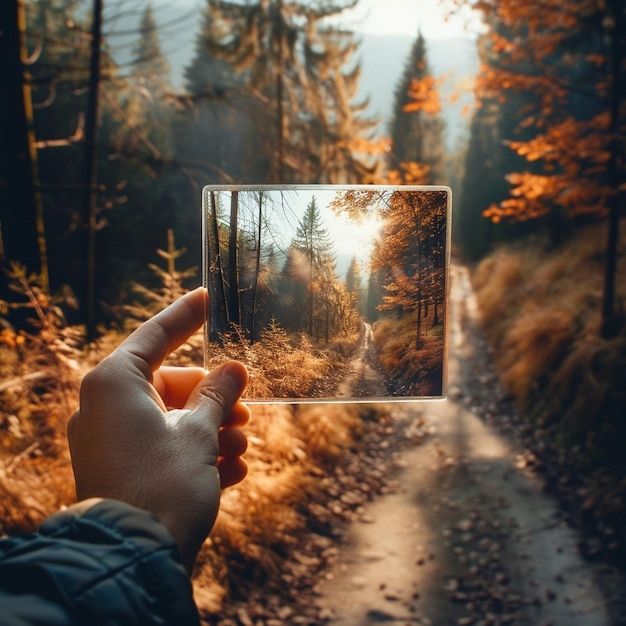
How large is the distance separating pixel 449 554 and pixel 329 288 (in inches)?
151

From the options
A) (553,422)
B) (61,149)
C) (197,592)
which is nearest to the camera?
(197,592)

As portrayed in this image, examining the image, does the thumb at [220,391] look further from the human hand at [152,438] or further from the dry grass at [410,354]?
the dry grass at [410,354]

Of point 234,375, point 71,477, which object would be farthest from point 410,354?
point 71,477

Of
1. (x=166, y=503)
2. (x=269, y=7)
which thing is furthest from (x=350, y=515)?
(x=269, y=7)

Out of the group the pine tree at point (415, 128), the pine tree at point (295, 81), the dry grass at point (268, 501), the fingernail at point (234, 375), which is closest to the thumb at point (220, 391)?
the fingernail at point (234, 375)

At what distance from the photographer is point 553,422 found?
21.4 ft

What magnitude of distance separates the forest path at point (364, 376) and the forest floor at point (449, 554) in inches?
107

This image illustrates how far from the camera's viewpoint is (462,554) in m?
4.62

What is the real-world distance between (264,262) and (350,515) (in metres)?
4.18

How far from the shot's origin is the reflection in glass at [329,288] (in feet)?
5.25

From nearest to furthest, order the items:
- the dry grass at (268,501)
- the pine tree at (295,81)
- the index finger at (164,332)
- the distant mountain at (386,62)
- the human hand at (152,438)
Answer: the human hand at (152,438), the index finger at (164,332), the dry grass at (268,501), the distant mountain at (386,62), the pine tree at (295,81)

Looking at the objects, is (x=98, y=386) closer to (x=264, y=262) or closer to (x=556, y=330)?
(x=264, y=262)

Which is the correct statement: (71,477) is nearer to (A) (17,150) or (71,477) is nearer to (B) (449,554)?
(B) (449,554)

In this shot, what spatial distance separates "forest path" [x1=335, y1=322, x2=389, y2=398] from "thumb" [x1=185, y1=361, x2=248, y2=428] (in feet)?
1.03
